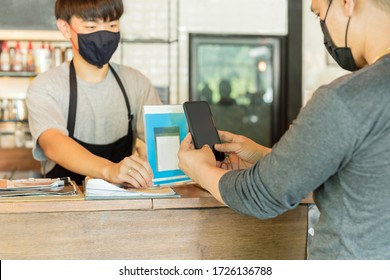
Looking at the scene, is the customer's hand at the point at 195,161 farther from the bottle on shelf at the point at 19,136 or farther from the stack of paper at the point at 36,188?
the bottle on shelf at the point at 19,136

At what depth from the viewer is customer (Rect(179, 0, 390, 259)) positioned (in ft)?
3.77

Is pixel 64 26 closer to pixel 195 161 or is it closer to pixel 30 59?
pixel 195 161

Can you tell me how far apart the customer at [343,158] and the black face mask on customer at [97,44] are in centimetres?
129

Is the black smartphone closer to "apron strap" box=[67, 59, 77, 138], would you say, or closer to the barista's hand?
the barista's hand

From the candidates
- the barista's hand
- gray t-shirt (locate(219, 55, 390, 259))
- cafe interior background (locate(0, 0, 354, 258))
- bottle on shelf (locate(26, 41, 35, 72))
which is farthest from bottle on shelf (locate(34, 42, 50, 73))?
gray t-shirt (locate(219, 55, 390, 259))

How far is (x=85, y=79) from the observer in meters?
2.61

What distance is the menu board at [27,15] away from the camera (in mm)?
4434

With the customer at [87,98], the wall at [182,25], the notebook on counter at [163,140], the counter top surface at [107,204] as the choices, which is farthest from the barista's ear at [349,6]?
the wall at [182,25]

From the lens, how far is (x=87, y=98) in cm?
259

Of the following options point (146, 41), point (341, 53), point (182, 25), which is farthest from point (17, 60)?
point (341, 53)

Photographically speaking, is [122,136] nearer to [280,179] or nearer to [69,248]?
[69,248]

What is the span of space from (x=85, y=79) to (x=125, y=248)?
3.37ft

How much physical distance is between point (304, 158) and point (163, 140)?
900mm
